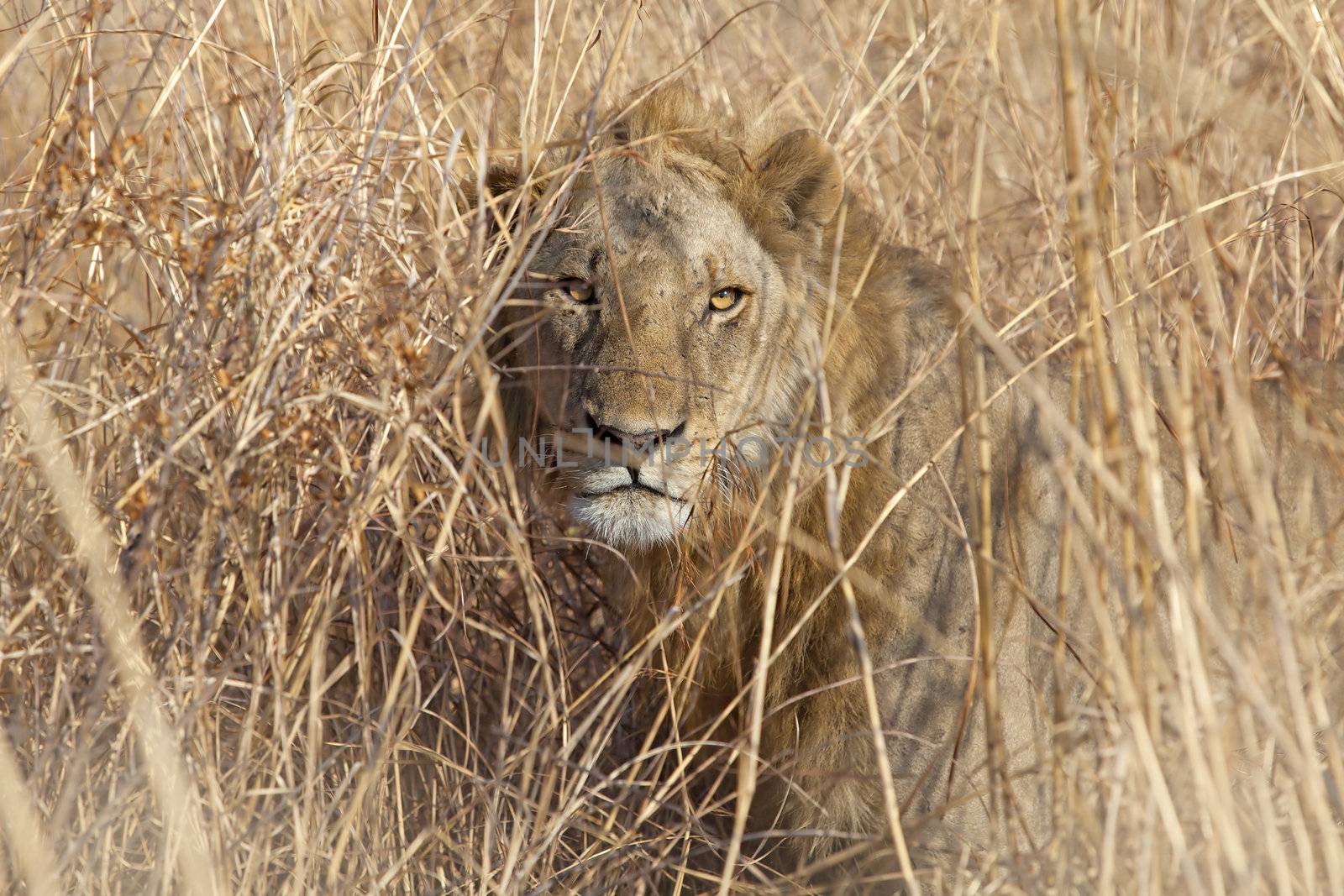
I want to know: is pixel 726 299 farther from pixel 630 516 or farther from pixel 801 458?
pixel 630 516

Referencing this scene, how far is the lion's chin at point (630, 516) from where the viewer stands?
117 inches

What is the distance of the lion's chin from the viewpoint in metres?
2.98

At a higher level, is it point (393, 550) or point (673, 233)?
point (673, 233)

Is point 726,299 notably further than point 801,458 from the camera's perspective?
Yes

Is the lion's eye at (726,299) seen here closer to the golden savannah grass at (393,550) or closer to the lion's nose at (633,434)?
the lion's nose at (633,434)

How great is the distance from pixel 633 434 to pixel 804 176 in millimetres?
865

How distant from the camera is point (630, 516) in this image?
2.98 metres

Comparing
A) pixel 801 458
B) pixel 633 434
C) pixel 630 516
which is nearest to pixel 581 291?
pixel 633 434

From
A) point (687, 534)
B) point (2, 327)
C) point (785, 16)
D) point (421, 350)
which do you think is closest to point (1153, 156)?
point (687, 534)

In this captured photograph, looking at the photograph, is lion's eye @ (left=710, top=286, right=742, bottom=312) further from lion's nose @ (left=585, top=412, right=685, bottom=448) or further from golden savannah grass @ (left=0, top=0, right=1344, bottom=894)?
golden savannah grass @ (left=0, top=0, right=1344, bottom=894)

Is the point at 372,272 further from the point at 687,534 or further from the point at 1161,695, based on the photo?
the point at 1161,695

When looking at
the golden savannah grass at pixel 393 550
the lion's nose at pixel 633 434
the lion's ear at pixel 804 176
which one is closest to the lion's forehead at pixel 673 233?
the lion's ear at pixel 804 176

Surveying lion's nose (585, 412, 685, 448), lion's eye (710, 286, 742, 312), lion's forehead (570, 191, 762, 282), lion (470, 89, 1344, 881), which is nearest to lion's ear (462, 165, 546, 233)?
lion (470, 89, 1344, 881)

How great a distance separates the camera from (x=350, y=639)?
356cm
